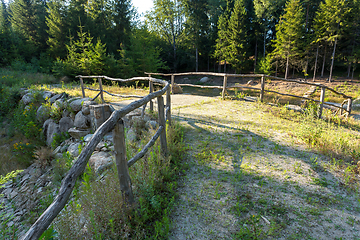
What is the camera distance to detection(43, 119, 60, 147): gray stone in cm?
764

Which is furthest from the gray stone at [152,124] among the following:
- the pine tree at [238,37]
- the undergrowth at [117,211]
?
the pine tree at [238,37]

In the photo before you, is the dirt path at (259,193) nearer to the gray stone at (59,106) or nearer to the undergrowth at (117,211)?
the undergrowth at (117,211)

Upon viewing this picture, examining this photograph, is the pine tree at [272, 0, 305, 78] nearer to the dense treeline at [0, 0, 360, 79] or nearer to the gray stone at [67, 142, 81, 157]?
the dense treeline at [0, 0, 360, 79]

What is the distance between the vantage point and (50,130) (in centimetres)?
781

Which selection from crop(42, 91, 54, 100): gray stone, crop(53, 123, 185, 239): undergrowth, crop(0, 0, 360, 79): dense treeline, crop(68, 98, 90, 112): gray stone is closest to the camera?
crop(53, 123, 185, 239): undergrowth

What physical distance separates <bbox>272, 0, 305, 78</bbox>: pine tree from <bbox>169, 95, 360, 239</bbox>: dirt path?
2406cm

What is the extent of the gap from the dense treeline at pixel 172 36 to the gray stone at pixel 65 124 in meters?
10.5

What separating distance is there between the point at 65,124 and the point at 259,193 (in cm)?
729

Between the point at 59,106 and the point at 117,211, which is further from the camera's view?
the point at 59,106

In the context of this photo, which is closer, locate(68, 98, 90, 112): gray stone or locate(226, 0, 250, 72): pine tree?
locate(68, 98, 90, 112): gray stone

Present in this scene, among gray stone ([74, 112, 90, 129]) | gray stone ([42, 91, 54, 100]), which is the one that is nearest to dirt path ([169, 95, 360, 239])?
gray stone ([74, 112, 90, 129])

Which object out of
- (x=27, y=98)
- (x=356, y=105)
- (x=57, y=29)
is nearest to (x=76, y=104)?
(x=27, y=98)

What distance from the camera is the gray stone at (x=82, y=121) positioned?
22.4ft

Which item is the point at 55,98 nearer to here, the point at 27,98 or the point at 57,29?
A: the point at 27,98
